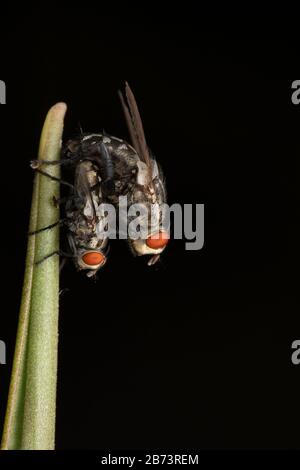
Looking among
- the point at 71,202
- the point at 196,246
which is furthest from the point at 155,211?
the point at 196,246

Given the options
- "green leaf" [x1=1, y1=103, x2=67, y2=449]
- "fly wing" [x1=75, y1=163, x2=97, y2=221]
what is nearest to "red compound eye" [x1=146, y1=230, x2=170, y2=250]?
"fly wing" [x1=75, y1=163, x2=97, y2=221]

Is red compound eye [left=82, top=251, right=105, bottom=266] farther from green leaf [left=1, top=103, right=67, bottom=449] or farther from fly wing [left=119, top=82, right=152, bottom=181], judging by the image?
green leaf [left=1, top=103, right=67, bottom=449]

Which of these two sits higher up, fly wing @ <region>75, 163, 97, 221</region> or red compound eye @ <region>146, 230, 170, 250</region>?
fly wing @ <region>75, 163, 97, 221</region>

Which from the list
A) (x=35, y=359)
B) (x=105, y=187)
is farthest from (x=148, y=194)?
(x=35, y=359)

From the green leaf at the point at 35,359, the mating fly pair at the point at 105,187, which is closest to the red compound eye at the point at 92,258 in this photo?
the mating fly pair at the point at 105,187

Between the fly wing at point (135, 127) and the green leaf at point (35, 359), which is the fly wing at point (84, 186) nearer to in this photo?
the fly wing at point (135, 127)

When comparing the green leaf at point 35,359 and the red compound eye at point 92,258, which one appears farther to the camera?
the red compound eye at point 92,258

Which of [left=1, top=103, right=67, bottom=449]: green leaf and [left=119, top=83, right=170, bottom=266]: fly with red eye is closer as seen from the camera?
[left=1, top=103, right=67, bottom=449]: green leaf
